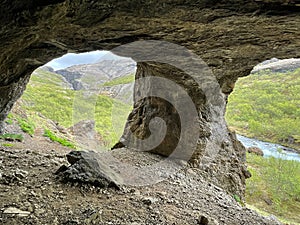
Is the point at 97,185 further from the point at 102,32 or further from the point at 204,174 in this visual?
the point at 204,174

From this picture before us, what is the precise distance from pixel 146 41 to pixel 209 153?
5.26 m

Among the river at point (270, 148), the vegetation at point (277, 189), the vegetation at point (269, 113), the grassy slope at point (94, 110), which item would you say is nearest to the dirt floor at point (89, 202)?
the grassy slope at point (94, 110)

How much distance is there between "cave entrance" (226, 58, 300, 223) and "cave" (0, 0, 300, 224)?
13.5 metres

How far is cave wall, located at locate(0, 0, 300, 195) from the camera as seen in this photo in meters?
3.46

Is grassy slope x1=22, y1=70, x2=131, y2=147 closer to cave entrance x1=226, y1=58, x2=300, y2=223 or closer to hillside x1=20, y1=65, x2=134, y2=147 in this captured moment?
hillside x1=20, y1=65, x2=134, y2=147

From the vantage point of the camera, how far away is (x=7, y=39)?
12.1 feet

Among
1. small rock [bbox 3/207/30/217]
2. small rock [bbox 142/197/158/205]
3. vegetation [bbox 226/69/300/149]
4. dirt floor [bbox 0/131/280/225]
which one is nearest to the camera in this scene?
small rock [bbox 3/207/30/217]

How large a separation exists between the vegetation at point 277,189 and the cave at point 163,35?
1465 cm

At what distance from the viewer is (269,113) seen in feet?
121

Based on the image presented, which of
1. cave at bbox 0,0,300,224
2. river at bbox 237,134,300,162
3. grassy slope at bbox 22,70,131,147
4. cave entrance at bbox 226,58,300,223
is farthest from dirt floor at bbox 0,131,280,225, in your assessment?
river at bbox 237,134,300,162

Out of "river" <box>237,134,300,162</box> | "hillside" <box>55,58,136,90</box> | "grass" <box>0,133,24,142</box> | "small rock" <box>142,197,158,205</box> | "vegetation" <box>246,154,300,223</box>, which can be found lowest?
"vegetation" <box>246,154,300,223</box>

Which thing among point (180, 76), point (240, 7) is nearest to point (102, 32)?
point (240, 7)

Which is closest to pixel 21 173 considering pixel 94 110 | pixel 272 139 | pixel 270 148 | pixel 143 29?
Answer: pixel 143 29

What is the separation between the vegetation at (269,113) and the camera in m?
33.5
